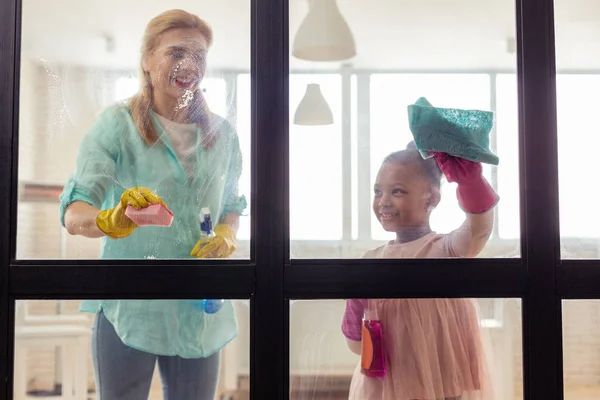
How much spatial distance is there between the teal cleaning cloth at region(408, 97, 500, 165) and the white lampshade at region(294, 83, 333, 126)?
202 millimetres

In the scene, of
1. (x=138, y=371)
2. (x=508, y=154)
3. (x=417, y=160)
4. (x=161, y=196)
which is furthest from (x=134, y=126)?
(x=508, y=154)

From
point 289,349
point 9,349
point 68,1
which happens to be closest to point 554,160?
point 289,349

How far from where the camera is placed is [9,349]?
1.38 metres

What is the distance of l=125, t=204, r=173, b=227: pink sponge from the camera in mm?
1336

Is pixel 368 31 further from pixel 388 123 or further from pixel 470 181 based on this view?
pixel 470 181

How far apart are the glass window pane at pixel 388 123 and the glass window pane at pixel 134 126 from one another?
0.51 feet

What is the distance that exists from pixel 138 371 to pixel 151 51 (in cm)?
77

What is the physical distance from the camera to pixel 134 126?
1437mm

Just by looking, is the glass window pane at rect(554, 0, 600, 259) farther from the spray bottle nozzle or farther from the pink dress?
the spray bottle nozzle

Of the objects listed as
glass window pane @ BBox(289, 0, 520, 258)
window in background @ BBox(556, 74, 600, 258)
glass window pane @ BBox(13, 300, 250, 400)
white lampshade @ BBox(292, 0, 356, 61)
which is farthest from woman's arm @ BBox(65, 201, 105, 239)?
window in background @ BBox(556, 74, 600, 258)

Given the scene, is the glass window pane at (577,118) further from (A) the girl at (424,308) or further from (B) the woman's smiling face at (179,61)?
(B) the woman's smiling face at (179,61)

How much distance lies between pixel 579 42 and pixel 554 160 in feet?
1.01

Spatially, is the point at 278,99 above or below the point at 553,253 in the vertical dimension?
above

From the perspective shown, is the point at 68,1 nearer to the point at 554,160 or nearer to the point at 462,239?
the point at 462,239
